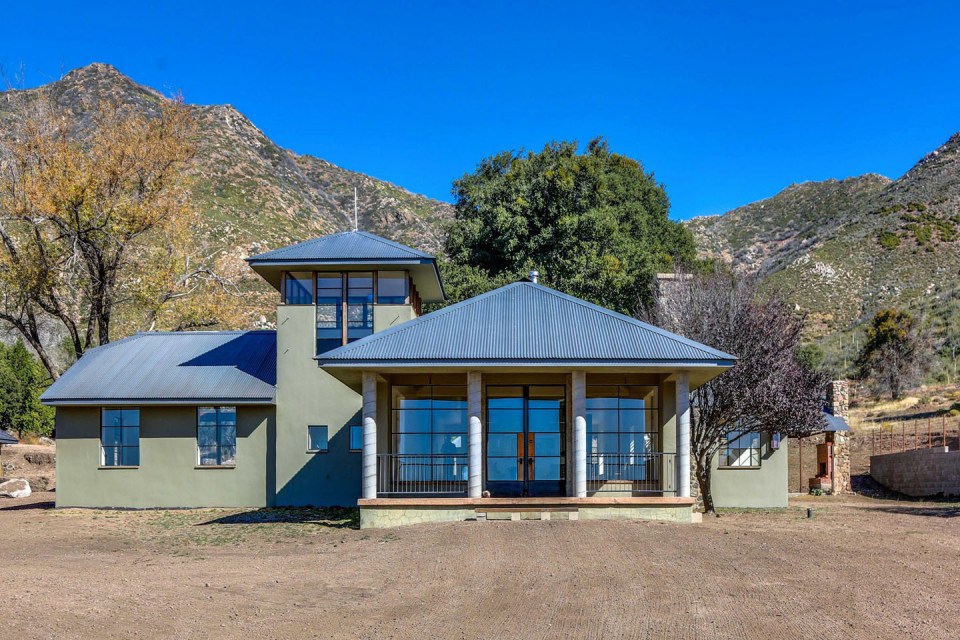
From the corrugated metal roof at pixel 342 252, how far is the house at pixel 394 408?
0.06m

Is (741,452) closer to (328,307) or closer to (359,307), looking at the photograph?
(359,307)

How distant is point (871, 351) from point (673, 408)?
3717 centimetres

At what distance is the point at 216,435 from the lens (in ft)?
77.8

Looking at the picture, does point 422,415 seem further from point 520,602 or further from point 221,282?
point 221,282

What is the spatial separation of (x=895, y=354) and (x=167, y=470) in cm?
4068

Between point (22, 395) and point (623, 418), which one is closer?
point (623, 418)

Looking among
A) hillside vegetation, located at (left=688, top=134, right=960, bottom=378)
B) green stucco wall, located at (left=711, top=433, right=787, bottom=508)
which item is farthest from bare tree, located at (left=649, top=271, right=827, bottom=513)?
hillside vegetation, located at (left=688, top=134, right=960, bottom=378)

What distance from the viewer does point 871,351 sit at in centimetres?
5362

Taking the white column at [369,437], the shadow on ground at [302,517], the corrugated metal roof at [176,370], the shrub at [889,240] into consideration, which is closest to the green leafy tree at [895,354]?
the shrub at [889,240]

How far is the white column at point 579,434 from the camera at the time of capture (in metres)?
18.3

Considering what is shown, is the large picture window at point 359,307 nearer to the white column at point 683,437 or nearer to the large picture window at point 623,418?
the large picture window at point 623,418

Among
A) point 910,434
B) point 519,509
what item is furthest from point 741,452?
point 910,434

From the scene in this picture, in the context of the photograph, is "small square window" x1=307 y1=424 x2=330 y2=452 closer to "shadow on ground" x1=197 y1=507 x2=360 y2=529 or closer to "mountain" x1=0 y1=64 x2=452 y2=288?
"shadow on ground" x1=197 y1=507 x2=360 y2=529

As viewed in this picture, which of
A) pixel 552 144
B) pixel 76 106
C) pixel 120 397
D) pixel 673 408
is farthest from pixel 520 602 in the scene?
pixel 76 106
